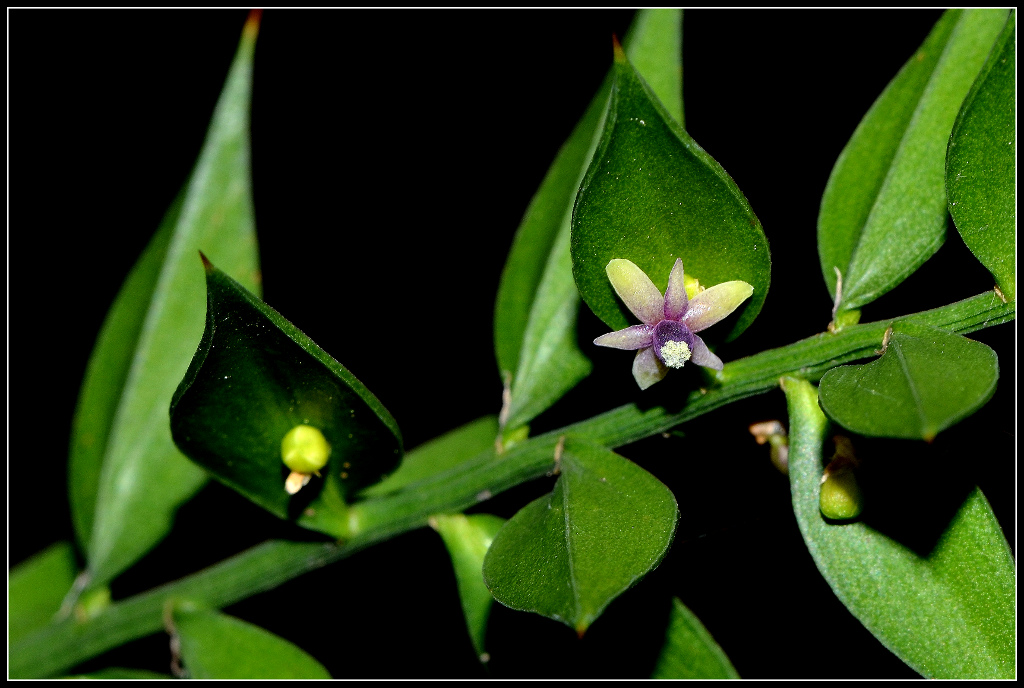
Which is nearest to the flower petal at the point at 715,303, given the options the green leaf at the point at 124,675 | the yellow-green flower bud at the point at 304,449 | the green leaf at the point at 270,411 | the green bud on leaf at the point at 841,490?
the green bud on leaf at the point at 841,490

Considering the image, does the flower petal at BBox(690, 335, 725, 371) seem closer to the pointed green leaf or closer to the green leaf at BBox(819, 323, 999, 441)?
the green leaf at BBox(819, 323, 999, 441)

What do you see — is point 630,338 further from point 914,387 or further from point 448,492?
point 448,492

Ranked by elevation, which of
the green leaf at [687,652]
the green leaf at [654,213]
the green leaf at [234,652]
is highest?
the green leaf at [654,213]

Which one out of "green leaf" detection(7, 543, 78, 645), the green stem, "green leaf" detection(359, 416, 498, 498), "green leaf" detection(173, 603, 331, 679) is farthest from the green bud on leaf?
"green leaf" detection(7, 543, 78, 645)

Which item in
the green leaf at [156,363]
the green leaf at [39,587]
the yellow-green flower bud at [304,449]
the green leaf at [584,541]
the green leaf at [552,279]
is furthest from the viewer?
the green leaf at [39,587]

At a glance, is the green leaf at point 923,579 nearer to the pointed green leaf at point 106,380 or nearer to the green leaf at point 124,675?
the green leaf at point 124,675
